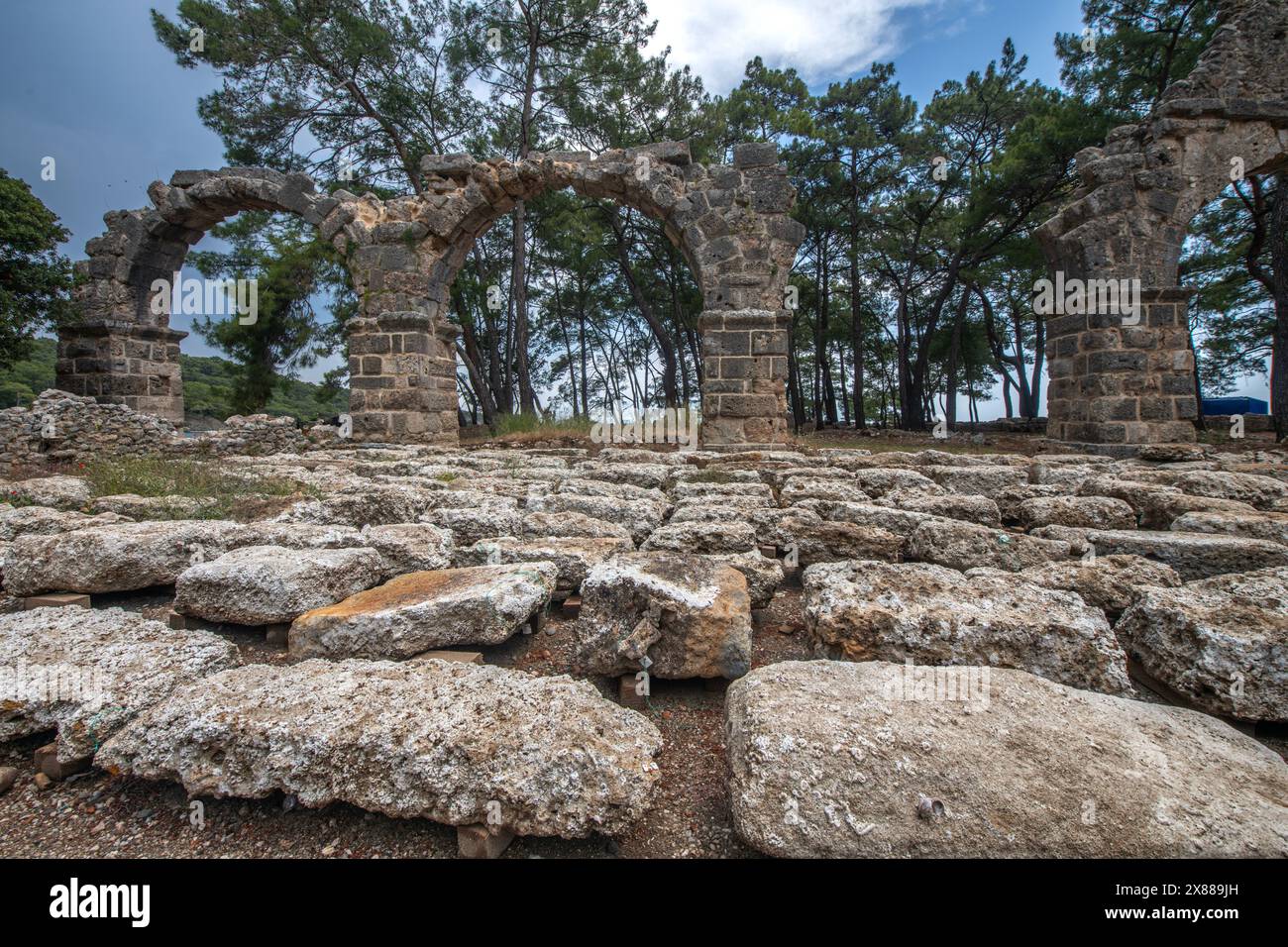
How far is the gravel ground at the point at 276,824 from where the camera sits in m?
1.17

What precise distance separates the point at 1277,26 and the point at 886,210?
11691 millimetres

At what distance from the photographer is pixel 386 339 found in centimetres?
861

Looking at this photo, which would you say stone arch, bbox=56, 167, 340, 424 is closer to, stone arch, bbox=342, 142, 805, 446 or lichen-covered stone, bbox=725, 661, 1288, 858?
stone arch, bbox=342, 142, 805, 446

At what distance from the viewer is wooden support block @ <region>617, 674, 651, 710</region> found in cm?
164

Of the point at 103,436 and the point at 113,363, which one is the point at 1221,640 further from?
the point at 113,363

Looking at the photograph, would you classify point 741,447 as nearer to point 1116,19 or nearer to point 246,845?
point 246,845

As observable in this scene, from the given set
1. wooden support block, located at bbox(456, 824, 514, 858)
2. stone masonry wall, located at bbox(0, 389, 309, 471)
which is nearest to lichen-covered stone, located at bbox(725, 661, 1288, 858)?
wooden support block, located at bbox(456, 824, 514, 858)

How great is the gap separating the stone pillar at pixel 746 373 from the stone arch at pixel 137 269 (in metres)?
6.95

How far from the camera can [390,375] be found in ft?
28.2

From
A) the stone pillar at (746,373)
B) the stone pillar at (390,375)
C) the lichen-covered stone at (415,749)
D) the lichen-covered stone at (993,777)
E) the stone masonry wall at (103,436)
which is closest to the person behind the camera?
the lichen-covered stone at (993,777)

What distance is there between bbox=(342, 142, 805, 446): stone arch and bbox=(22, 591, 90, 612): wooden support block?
641 centimetres

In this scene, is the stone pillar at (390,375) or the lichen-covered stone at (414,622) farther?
the stone pillar at (390,375)

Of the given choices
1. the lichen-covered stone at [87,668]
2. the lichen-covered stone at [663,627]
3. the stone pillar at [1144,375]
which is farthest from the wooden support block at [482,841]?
the stone pillar at [1144,375]

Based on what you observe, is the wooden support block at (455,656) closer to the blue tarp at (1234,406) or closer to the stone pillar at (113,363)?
the stone pillar at (113,363)
